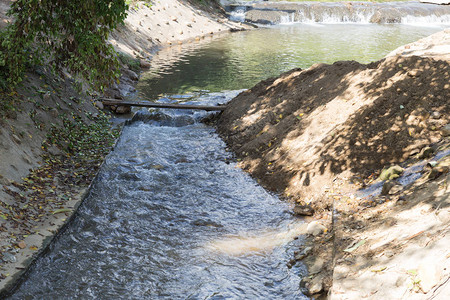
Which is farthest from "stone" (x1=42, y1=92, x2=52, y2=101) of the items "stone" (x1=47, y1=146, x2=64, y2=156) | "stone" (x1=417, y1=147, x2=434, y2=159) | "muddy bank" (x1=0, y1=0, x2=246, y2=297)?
"stone" (x1=417, y1=147, x2=434, y2=159)

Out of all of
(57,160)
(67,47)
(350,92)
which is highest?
(67,47)

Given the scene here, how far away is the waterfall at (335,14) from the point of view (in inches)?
1473

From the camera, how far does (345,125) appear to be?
27.6ft

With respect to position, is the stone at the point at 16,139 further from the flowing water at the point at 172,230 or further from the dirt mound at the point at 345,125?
the dirt mound at the point at 345,125

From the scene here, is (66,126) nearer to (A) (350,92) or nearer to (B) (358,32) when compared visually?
(A) (350,92)

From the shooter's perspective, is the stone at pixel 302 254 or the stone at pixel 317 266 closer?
the stone at pixel 317 266

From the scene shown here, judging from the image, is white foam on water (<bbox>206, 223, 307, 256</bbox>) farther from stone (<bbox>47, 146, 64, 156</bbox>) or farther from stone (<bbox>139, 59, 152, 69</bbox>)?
stone (<bbox>139, 59, 152, 69</bbox>)

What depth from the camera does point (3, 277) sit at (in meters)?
5.39

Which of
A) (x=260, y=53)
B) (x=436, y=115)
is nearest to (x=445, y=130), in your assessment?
(x=436, y=115)

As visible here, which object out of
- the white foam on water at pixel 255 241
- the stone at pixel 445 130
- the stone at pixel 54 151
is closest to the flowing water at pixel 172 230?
the white foam on water at pixel 255 241

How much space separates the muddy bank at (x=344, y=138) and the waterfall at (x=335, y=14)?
92.6 feet

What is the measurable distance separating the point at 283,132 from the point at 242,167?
46.2 inches

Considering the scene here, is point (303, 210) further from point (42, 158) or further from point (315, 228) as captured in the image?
point (42, 158)

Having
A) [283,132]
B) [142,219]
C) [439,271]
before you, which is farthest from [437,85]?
[142,219]
